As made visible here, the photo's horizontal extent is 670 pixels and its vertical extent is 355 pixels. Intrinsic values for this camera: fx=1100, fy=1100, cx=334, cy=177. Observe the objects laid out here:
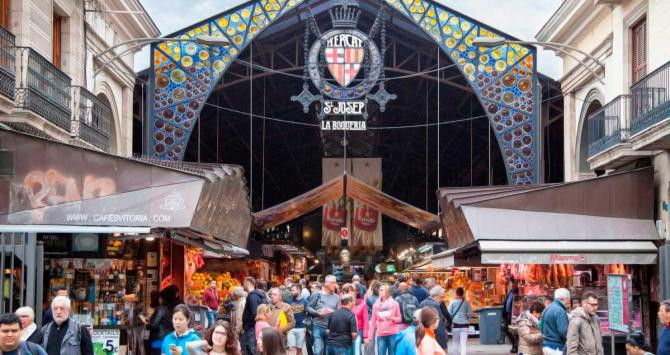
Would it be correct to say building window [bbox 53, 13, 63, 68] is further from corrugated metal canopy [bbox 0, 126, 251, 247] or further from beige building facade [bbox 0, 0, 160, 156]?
corrugated metal canopy [bbox 0, 126, 251, 247]

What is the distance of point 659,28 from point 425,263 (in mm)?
14131

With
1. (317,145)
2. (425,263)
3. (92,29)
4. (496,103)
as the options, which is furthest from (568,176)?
(317,145)

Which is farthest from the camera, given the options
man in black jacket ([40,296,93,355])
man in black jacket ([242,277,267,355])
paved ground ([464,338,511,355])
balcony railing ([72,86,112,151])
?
paved ground ([464,338,511,355])

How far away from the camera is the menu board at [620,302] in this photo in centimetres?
1408

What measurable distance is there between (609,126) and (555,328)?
1016 cm

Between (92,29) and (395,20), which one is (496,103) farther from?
(92,29)

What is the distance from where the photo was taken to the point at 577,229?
21.5 metres

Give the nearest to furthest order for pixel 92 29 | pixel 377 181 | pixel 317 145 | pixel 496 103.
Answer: pixel 92 29, pixel 496 103, pixel 377 181, pixel 317 145

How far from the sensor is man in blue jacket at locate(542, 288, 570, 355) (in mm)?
13539

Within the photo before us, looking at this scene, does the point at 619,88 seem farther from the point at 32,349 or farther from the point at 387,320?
the point at 32,349

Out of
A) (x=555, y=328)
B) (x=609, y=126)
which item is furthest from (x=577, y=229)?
(x=555, y=328)

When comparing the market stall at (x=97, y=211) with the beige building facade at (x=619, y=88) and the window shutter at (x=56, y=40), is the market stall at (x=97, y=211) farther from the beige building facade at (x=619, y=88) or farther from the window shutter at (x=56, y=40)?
the beige building facade at (x=619, y=88)

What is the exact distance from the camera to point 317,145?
1815 inches

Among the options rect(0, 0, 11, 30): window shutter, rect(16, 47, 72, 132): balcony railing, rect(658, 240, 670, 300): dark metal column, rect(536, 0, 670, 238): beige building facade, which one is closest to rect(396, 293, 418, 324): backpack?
rect(658, 240, 670, 300): dark metal column
